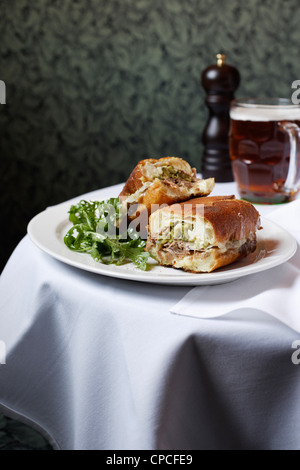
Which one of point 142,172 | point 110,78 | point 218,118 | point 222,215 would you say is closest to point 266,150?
point 218,118

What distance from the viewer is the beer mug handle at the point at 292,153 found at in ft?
5.01

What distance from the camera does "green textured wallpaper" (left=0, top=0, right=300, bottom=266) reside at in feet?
9.11

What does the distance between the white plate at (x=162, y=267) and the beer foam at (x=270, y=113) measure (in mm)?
427

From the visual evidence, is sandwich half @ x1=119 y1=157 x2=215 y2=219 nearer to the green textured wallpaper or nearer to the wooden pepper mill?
the wooden pepper mill

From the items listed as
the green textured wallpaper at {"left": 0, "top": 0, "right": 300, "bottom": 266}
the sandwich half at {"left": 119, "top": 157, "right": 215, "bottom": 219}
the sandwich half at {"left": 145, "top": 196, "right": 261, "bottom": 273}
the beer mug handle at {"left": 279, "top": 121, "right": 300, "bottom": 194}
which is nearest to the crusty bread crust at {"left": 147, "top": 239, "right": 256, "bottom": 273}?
the sandwich half at {"left": 145, "top": 196, "right": 261, "bottom": 273}

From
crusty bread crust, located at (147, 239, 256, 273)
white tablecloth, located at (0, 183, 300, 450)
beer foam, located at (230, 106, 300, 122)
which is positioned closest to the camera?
white tablecloth, located at (0, 183, 300, 450)

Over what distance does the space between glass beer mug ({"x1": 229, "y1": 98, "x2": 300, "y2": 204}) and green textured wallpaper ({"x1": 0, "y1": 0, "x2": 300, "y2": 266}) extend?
1319 millimetres

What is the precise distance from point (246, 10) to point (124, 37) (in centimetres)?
67

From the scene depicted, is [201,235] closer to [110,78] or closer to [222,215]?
[222,215]

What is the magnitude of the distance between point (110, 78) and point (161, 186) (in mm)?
1931

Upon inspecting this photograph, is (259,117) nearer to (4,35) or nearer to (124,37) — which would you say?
(124,37)

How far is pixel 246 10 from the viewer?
2.72 metres

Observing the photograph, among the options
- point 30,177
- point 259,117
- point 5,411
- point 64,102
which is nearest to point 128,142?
point 64,102
